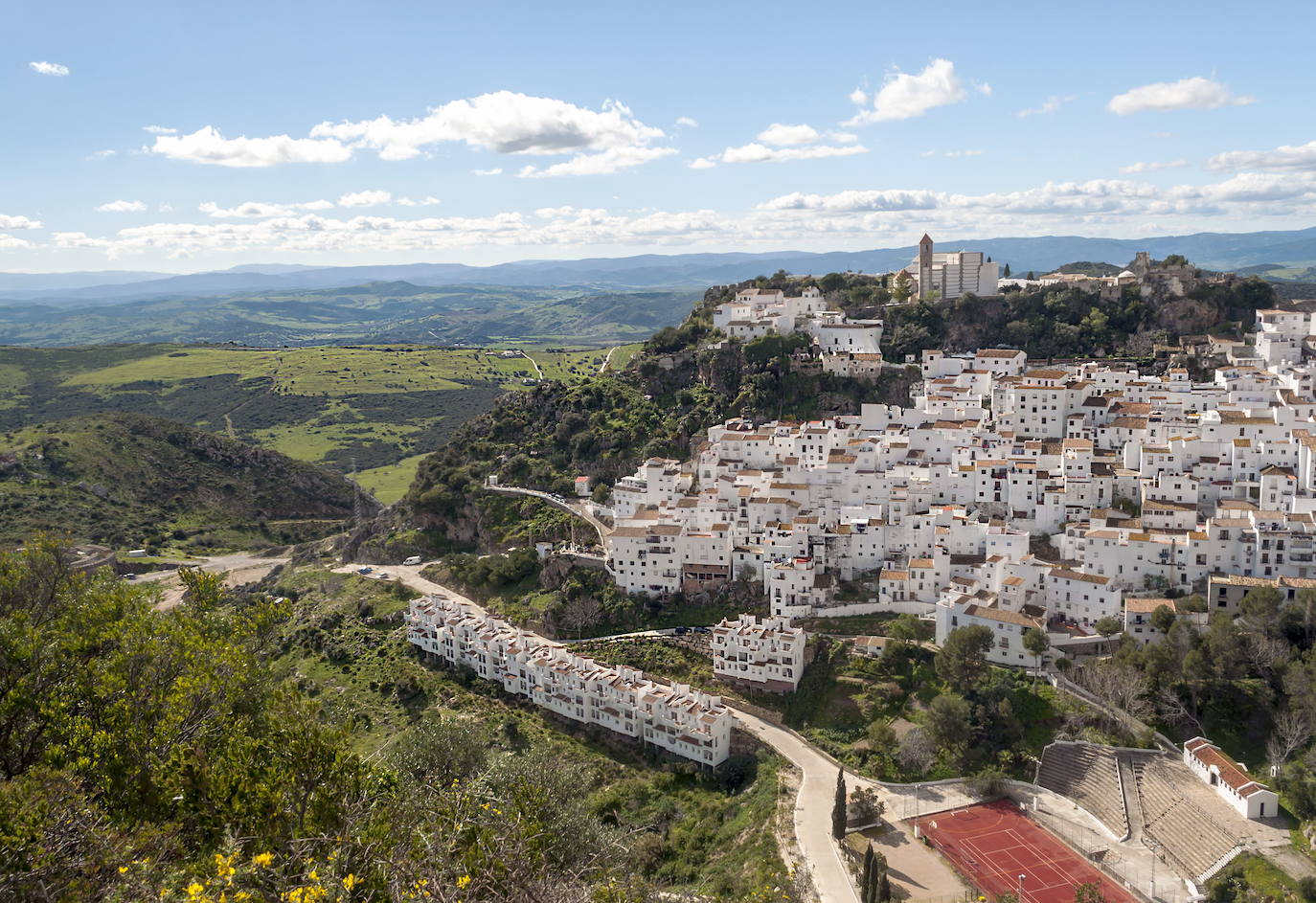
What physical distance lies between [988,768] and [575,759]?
18.1m

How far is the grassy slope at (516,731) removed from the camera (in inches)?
1293

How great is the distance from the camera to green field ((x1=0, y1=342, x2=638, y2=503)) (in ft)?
388

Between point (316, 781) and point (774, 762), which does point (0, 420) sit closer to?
point (774, 762)

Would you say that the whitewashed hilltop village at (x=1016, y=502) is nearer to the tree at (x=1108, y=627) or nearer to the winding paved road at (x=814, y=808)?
the tree at (x=1108, y=627)

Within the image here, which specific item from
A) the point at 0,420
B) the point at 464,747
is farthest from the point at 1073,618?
the point at 0,420

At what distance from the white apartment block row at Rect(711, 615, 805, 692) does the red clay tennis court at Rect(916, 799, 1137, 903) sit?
9972 mm

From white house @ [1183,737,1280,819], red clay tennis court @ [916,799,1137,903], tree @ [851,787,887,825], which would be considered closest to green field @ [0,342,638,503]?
tree @ [851,787,887,825]

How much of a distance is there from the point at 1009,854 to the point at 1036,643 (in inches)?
399

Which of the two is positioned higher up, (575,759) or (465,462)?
(465,462)

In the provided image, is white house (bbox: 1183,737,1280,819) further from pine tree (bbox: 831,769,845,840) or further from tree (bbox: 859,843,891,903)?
pine tree (bbox: 831,769,845,840)

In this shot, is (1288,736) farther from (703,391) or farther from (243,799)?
(703,391)

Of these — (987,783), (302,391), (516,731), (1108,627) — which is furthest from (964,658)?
(302,391)

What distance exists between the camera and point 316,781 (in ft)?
51.2

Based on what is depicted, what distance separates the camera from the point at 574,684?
4356 cm
